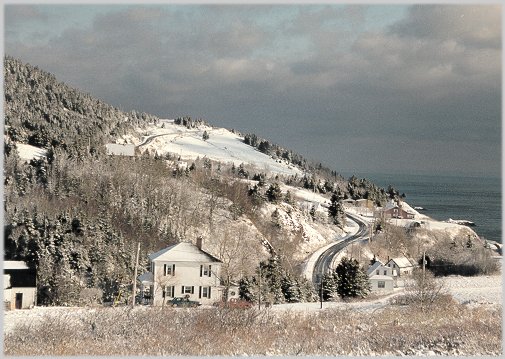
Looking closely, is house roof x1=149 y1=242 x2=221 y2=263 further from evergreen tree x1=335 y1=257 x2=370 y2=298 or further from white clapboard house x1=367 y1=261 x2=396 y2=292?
white clapboard house x1=367 y1=261 x2=396 y2=292

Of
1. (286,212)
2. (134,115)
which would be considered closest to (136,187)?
(286,212)

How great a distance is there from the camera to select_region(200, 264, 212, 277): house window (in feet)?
38.9

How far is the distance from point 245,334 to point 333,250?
15.0 meters

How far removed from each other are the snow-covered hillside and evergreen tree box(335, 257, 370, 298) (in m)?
29.9

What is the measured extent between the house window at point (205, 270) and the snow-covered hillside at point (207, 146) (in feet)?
101

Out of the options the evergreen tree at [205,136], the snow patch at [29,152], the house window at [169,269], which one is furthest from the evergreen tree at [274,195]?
the evergreen tree at [205,136]

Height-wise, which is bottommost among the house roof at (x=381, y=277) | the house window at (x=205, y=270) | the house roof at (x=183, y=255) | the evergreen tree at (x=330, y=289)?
the evergreen tree at (x=330, y=289)

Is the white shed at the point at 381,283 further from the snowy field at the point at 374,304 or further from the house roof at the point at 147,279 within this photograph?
the house roof at the point at 147,279

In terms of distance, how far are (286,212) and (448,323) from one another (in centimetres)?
1641

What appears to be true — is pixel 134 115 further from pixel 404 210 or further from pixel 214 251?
pixel 214 251

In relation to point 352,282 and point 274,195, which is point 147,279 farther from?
point 274,195

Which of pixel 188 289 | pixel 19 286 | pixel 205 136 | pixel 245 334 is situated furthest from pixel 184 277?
pixel 205 136

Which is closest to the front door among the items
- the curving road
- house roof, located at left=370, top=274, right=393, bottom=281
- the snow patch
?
the curving road

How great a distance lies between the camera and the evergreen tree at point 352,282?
45.3 ft
